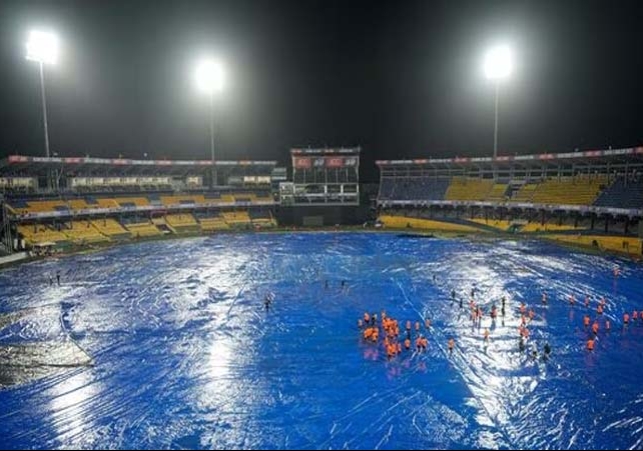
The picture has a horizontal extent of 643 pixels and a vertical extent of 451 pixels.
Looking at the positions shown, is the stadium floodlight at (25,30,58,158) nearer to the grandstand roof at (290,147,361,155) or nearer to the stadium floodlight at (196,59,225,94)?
the stadium floodlight at (196,59,225,94)

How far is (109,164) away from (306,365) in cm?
6555

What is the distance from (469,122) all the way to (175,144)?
59.2 m

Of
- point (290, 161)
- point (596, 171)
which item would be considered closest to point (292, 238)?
point (290, 161)

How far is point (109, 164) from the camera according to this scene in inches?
2990

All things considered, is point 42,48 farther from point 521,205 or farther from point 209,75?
point 521,205

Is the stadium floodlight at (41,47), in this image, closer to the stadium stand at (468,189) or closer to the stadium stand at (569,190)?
the stadium stand at (468,189)

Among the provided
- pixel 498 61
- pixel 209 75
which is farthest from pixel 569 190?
pixel 209 75

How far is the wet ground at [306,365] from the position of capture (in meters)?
17.3

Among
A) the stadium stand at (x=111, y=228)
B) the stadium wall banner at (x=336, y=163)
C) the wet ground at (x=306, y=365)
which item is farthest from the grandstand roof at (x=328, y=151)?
the wet ground at (x=306, y=365)

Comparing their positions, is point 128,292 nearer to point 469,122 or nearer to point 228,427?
point 228,427

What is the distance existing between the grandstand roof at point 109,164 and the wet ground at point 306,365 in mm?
26840

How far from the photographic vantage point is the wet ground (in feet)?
56.7

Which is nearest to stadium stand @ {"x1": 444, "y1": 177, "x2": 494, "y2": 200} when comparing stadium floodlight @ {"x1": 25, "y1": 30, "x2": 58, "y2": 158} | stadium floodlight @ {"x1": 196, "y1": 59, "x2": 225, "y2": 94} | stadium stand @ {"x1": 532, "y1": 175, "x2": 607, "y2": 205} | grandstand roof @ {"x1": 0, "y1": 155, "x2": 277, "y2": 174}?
stadium stand @ {"x1": 532, "y1": 175, "x2": 607, "y2": 205}

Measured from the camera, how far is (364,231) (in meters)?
80.6
